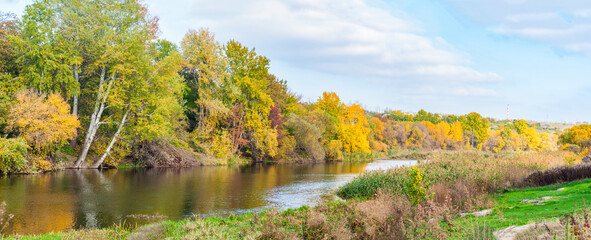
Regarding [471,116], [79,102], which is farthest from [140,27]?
[471,116]

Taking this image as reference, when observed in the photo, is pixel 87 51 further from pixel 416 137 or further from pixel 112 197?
pixel 416 137

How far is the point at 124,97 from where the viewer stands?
30672mm

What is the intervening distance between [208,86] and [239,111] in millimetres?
4531

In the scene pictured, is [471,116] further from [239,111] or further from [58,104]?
[58,104]

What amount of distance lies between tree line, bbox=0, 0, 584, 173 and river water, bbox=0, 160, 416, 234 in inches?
148

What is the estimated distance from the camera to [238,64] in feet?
148

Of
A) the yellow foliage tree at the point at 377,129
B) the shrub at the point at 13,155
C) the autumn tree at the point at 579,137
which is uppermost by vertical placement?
the yellow foliage tree at the point at 377,129

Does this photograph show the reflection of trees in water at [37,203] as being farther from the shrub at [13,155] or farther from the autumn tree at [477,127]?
the autumn tree at [477,127]

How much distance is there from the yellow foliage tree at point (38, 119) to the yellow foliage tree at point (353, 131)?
3973 centimetres

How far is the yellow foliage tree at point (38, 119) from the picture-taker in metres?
23.2

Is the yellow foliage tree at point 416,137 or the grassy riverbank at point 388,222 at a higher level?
the yellow foliage tree at point 416,137

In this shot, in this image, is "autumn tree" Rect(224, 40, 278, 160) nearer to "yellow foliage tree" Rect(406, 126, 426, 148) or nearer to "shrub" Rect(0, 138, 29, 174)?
"shrub" Rect(0, 138, 29, 174)

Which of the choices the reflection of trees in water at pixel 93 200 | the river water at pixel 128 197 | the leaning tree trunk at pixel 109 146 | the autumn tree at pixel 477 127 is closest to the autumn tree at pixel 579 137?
the river water at pixel 128 197

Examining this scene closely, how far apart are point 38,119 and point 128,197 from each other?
1121cm
